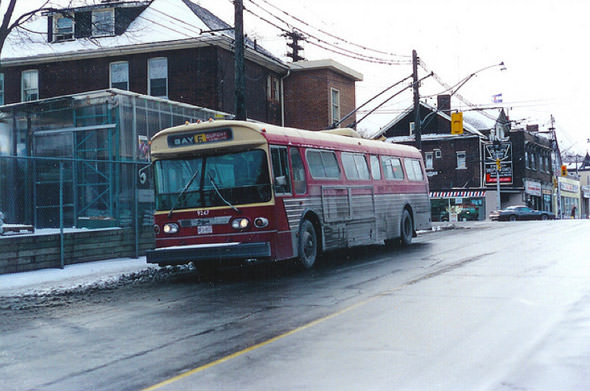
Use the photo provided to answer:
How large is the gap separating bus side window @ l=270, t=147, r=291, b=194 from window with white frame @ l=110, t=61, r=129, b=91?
19.9 m

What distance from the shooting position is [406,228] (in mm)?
20469

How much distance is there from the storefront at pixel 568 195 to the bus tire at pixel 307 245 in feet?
238

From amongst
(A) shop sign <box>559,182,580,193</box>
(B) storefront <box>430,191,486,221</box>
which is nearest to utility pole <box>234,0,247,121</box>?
(B) storefront <box>430,191,486,221</box>

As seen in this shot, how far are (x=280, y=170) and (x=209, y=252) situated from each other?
2.17 m

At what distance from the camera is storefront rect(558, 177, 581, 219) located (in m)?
84.1

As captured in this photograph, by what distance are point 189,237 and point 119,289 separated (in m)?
1.66

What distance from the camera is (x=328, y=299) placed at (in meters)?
10.1

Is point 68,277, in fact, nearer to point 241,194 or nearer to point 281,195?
point 241,194

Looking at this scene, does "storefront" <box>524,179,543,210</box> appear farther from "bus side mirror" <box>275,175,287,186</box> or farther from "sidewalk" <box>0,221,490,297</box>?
"bus side mirror" <box>275,175,287,186</box>

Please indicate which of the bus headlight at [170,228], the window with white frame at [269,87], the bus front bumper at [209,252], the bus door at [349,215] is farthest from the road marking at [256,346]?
the window with white frame at [269,87]

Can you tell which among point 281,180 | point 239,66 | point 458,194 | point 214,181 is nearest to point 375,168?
point 239,66

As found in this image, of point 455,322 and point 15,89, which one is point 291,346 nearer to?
point 455,322

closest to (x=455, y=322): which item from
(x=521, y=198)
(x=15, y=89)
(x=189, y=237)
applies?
(x=189, y=237)

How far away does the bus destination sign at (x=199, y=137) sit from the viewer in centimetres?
1320
